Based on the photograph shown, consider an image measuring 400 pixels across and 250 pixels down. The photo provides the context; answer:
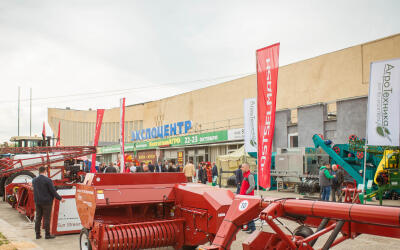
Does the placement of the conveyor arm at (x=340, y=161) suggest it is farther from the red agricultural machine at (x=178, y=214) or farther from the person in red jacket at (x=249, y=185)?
the red agricultural machine at (x=178, y=214)

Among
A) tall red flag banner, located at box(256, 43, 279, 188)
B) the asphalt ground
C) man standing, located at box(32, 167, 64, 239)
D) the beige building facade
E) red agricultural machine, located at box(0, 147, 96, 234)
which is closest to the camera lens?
the asphalt ground

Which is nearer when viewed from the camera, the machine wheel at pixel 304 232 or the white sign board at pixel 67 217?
the machine wheel at pixel 304 232

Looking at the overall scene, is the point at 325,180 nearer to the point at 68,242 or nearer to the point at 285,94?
the point at 68,242

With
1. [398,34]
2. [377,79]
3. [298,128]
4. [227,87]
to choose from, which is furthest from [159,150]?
[377,79]

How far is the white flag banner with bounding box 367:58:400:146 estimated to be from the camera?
11.6 metres

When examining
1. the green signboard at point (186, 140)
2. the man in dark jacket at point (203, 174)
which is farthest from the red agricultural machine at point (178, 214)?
the green signboard at point (186, 140)

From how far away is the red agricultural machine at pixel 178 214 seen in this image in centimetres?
405

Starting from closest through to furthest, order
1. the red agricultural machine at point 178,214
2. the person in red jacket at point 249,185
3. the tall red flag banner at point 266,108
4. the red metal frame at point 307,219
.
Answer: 1. the red metal frame at point 307,219
2. the red agricultural machine at point 178,214
3. the person in red jacket at point 249,185
4. the tall red flag banner at point 266,108

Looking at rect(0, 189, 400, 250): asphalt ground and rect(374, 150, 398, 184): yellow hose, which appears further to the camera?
rect(374, 150, 398, 184): yellow hose

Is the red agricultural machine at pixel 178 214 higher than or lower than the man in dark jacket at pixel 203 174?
higher

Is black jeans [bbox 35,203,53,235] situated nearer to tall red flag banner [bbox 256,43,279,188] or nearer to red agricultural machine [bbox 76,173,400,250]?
red agricultural machine [bbox 76,173,400,250]

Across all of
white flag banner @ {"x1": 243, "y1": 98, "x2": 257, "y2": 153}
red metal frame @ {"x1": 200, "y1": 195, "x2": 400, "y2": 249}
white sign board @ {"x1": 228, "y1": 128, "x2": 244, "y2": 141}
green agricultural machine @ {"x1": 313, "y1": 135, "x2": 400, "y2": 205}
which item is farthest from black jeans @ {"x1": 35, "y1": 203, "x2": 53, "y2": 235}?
white sign board @ {"x1": 228, "y1": 128, "x2": 244, "y2": 141}

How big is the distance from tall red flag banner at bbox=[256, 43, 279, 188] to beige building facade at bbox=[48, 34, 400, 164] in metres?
→ 14.4

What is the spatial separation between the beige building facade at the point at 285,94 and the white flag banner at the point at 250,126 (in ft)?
29.9
